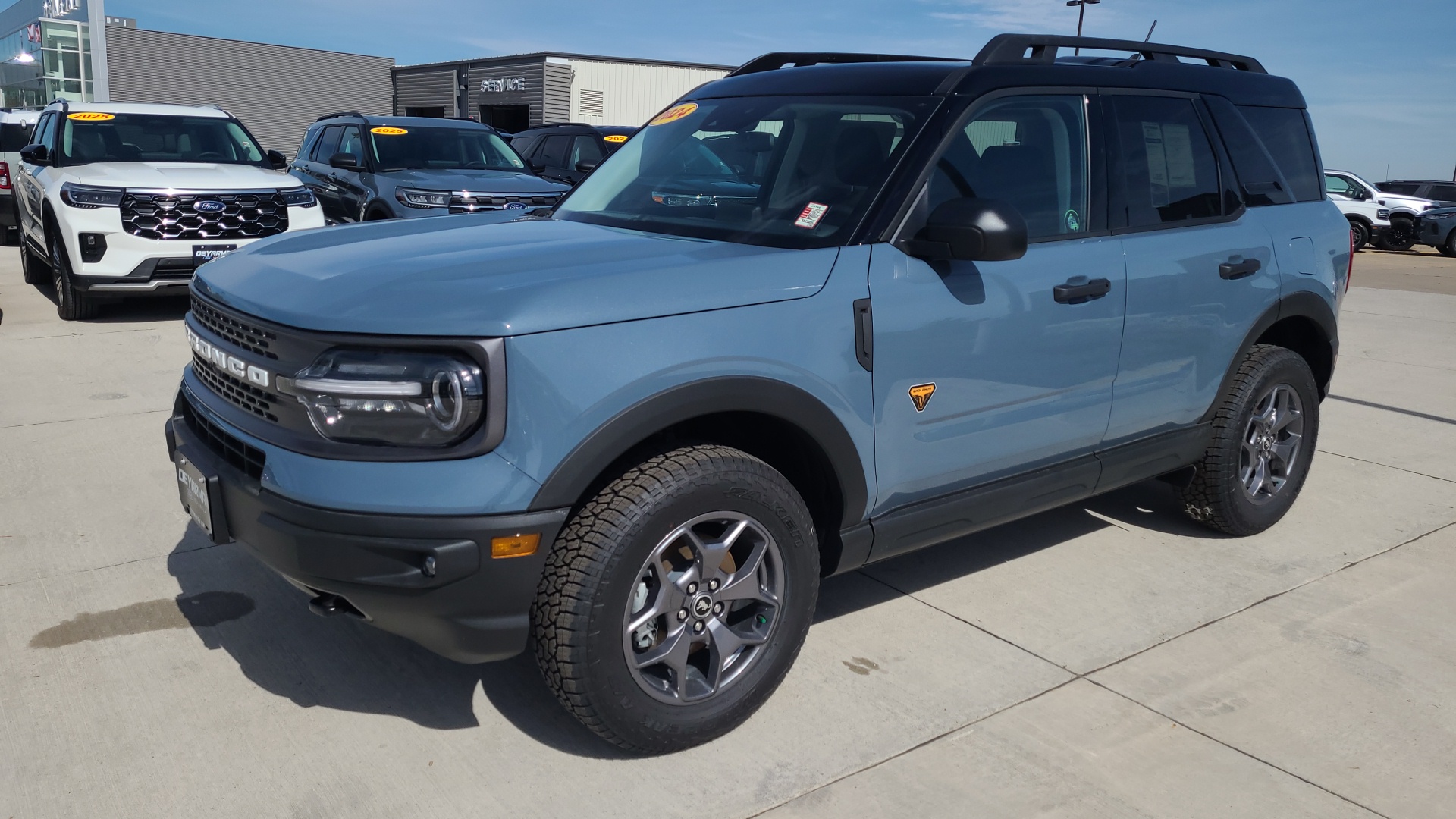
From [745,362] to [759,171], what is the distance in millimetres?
1066

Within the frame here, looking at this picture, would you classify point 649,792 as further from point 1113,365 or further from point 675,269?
point 1113,365

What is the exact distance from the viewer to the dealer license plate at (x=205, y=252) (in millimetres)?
8758

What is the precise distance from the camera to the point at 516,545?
258cm

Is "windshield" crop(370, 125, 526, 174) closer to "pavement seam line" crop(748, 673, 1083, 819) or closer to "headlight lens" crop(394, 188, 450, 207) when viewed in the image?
"headlight lens" crop(394, 188, 450, 207)

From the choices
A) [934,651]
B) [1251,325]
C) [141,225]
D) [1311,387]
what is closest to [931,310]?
[934,651]

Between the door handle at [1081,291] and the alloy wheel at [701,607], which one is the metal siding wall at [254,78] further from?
the alloy wheel at [701,607]

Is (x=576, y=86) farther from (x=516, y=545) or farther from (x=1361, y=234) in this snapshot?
(x=516, y=545)

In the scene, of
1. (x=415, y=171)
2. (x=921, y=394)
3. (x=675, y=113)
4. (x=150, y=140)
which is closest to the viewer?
(x=921, y=394)

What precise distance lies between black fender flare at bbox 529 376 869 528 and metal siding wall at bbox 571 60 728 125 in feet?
119

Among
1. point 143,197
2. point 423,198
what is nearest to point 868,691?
point 143,197

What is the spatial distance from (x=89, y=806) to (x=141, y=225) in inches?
281

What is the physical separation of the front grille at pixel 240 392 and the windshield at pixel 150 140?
24.7ft

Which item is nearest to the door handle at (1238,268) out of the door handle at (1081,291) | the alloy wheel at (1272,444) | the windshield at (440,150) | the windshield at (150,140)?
the alloy wheel at (1272,444)

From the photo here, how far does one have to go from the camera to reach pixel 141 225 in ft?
28.6
